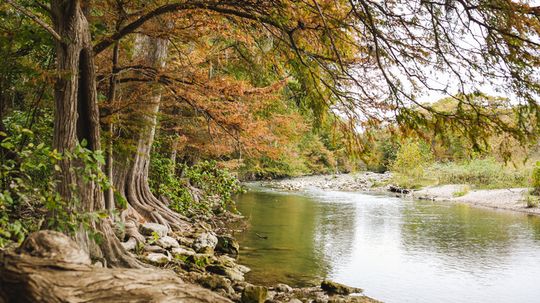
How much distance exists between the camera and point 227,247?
913cm

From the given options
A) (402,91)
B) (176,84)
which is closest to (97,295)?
(402,91)

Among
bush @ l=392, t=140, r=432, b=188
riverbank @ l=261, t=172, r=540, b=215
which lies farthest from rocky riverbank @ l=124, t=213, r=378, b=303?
bush @ l=392, t=140, r=432, b=188

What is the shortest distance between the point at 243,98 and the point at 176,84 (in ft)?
5.00

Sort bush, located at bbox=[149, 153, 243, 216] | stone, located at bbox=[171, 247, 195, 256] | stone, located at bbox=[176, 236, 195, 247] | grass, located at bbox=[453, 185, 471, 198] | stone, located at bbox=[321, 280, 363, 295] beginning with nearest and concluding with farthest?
stone, located at bbox=[321, 280, 363, 295] → stone, located at bbox=[171, 247, 195, 256] → stone, located at bbox=[176, 236, 195, 247] → bush, located at bbox=[149, 153, 243, 216] → grass, located at bbox=[453, 185, 471, 198]

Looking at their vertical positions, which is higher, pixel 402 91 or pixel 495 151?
pixel 402 91

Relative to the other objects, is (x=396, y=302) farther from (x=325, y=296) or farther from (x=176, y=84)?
(x=176, y=84)

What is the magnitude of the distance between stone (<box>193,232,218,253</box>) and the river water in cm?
68

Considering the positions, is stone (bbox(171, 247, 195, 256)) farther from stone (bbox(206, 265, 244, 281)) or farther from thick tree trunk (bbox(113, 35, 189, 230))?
thick tree trunk (bbox(113, 35, 189, 230))

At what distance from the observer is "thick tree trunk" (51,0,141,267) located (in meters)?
4.68

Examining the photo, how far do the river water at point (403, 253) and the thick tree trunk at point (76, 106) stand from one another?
3411 millimetres

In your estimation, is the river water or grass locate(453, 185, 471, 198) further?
grass locate(453, 185, 471, 198)

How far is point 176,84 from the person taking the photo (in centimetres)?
689

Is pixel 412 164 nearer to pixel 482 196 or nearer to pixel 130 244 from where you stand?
pixel 482 196

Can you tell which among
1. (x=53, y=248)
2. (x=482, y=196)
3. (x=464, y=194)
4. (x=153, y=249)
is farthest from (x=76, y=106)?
(x=464, y=194)
